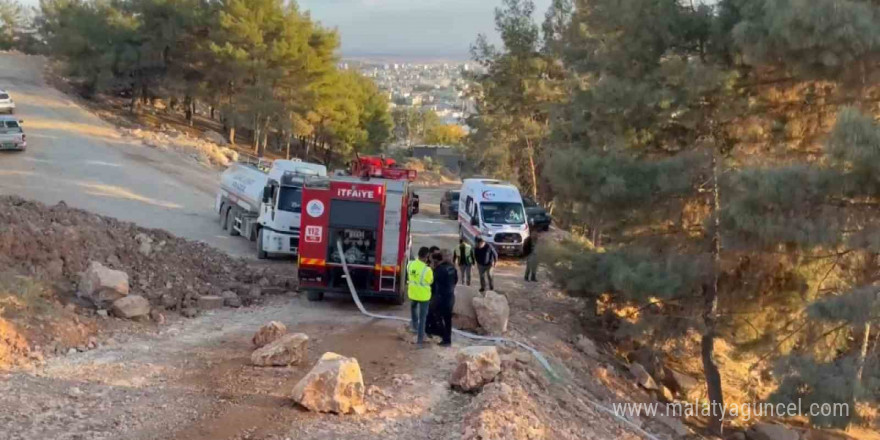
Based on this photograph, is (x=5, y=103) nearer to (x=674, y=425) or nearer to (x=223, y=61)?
(x=223, y=61)

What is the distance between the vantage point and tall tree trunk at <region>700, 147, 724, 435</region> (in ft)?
52.7

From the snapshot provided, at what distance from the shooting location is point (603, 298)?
1962 centimetres

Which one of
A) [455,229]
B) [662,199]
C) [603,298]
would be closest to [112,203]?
[455,229]

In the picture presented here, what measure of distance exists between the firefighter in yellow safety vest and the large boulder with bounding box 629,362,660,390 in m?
6.30

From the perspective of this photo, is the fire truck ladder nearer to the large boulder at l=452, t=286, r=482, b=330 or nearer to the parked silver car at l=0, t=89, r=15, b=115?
the large boulder at l=452, t=286, r=482, b=330

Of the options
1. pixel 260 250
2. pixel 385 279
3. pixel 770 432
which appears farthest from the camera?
pixel 260 250

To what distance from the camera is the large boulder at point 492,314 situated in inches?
603

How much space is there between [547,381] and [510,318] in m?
5.00

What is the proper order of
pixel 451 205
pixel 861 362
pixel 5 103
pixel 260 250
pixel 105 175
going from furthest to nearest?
pixel 5 103 < pixel 451 205 < pixel 105 175 < pixel 260 250 < pixel 861 362

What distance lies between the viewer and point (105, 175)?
113ft

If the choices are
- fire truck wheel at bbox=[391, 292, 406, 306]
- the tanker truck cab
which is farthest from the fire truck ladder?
the tanker truck cab

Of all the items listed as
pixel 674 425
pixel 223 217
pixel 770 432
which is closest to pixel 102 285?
pixel 674 425

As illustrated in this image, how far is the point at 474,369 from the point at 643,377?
7.73 meters

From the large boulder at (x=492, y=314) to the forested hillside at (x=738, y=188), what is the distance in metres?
2.94
